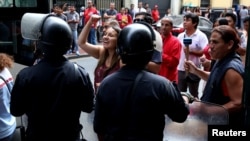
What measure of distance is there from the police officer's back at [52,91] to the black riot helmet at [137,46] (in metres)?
0.45

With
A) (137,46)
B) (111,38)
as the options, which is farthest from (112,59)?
(137,46)

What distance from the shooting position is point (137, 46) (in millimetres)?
2107

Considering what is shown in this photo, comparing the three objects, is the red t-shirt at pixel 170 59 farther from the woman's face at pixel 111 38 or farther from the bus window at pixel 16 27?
the bus window at pixel 16 27

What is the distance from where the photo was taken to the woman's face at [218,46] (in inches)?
114

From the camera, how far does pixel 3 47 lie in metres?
4.72

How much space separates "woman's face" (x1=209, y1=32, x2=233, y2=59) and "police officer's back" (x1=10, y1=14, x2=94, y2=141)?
1.12 meters

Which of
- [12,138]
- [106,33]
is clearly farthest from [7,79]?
[106,33]

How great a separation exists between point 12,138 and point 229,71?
2.29 m

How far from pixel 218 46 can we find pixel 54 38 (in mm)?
1332

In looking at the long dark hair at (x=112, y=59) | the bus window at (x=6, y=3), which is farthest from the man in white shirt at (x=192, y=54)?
the bus window at (x=6, y=3)

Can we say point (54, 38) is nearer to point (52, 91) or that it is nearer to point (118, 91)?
point (52, 91)

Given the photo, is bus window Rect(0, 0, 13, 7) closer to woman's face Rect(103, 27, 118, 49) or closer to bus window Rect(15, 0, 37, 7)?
bus window Rect(15, 0, 37, 7)

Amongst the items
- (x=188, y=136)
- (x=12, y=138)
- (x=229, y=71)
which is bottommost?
(x=12, y=138)

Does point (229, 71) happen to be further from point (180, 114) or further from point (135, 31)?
point (135, 31)
